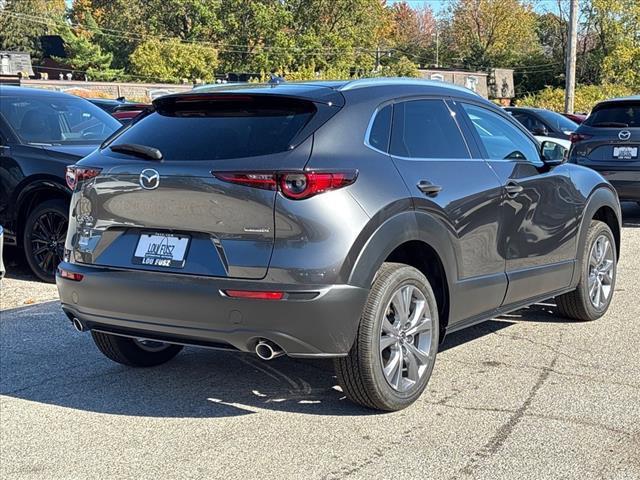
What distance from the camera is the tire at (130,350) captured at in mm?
5160

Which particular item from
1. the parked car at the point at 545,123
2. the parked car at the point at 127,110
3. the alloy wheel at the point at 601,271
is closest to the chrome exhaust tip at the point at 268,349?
the alloy wheel at the point at 601,271

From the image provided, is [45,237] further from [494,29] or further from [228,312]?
[494,29]

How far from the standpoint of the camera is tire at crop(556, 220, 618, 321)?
6.18 meters

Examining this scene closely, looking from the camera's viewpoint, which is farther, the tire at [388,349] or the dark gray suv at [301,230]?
the tire at [388,349]

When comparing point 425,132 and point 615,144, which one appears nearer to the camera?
point 425,132

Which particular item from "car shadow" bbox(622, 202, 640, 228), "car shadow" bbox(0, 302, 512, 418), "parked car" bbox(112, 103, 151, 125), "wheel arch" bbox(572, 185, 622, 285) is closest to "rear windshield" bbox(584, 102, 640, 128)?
"car shadow" bbox(622, 202, 640, 228)

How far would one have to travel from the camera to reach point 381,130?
4.49m

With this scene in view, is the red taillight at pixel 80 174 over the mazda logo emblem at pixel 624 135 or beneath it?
over

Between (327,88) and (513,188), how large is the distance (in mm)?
1562

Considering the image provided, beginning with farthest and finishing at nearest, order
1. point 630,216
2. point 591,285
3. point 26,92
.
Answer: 1. point 630,216
2. point 26,92
3. point 591,285

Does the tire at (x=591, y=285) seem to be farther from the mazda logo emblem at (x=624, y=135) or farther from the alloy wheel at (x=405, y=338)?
the mazda logo emblem at (x=624, y=135)

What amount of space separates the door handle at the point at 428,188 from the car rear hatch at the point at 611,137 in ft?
23.2

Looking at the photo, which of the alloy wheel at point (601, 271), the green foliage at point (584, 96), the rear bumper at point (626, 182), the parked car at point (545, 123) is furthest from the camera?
the green foliage at point (584, 96)

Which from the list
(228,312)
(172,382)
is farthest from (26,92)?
(228,312)
